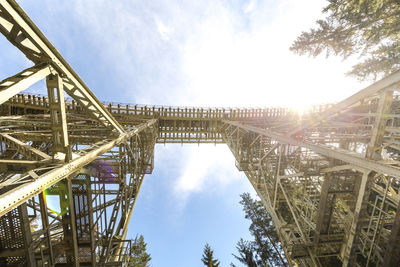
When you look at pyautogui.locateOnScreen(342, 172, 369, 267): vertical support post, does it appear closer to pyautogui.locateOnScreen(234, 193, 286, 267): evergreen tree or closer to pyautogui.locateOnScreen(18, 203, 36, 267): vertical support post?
pyautogui.locateOnScreen(18, 203, 36, 267): vertical support post

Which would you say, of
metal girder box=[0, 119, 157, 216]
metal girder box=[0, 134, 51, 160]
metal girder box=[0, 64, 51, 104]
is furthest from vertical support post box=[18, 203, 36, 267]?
metal girder box=[0, 64, 51, 104]

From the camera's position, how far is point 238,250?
607 inches

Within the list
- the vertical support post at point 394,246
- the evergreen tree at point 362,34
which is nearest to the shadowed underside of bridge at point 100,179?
the vertical support post at point 394,246

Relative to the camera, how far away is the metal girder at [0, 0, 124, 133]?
2.37 m

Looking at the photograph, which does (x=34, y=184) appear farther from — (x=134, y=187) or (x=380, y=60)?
(x=380, y=60)

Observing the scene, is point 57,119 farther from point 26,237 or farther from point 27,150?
point 26,237

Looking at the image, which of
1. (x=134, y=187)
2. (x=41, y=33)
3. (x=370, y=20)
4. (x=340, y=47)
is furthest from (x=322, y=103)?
(x=41, y=33)

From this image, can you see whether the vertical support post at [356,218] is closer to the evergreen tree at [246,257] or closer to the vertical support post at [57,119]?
the vertical support post at [57,119]

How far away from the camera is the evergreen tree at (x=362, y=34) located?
7145mm

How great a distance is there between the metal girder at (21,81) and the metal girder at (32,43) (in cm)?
22

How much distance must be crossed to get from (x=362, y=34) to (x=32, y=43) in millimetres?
13580

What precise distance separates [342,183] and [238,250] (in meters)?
14.2

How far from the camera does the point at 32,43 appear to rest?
2.78m

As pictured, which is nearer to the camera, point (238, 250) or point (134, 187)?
point (134, 187)
